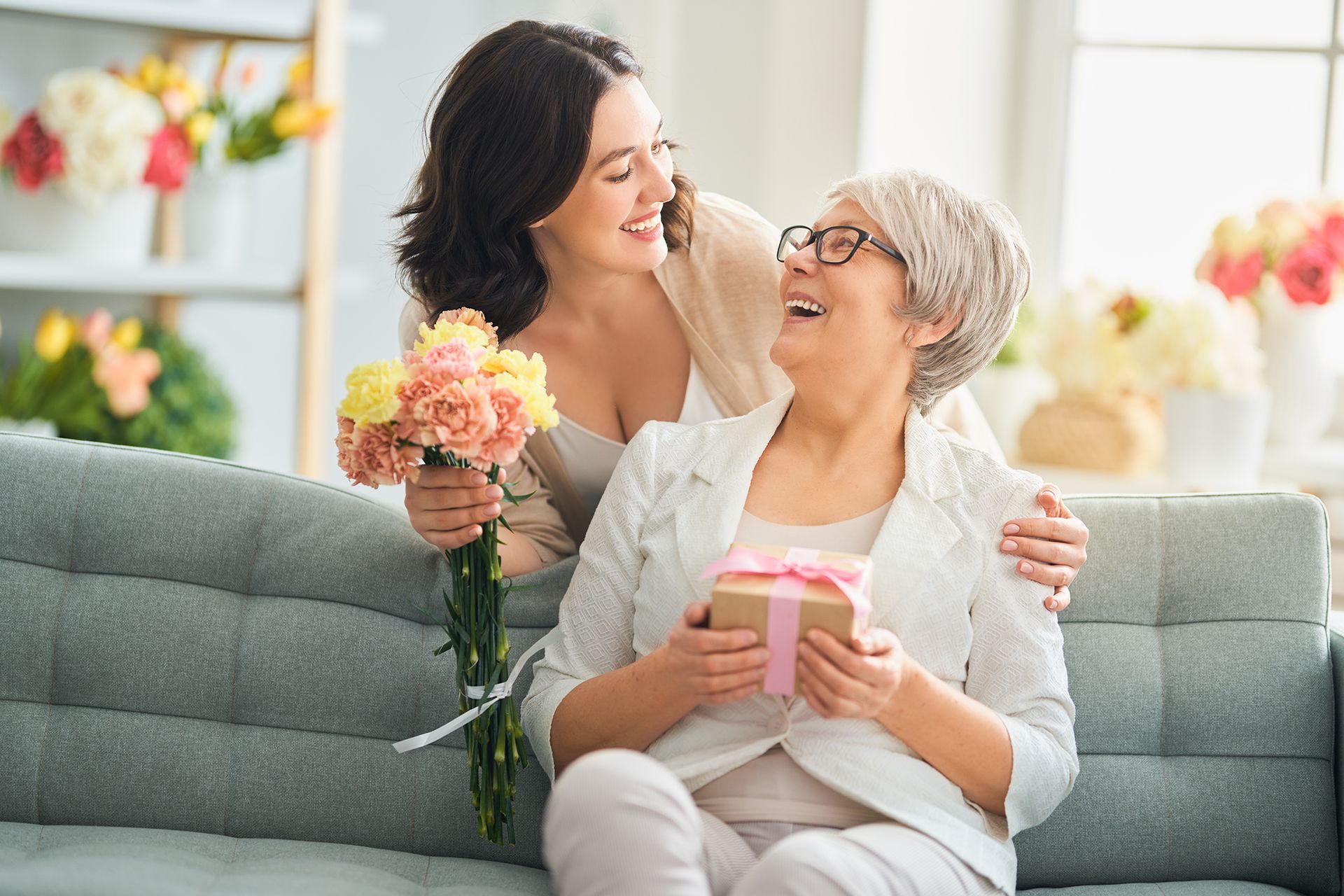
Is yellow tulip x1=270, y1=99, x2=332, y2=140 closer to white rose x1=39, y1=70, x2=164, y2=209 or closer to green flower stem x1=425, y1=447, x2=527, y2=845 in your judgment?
white rose x1=39, y1=70, x2=164, y2=209

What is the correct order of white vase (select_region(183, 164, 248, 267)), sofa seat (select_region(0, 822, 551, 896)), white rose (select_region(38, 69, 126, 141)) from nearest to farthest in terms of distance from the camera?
sofa seat (select_region(0, 822, 551, 896)) < white rose (select_region(38, 69, 126, 141)) < white vase (select_region(183, 164, 248, 267))

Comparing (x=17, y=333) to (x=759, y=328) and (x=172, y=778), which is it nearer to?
(x=172, y=778)

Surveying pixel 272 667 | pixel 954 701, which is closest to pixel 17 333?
pixel 272 667

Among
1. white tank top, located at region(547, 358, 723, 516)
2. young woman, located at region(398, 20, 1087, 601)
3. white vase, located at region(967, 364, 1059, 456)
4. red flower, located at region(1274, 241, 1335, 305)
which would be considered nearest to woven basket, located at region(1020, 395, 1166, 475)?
white vase, located at region(967, 364, 1059, 456)

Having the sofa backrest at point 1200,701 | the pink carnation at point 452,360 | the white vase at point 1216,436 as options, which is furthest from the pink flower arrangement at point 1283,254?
the pink carnation at point 452,360

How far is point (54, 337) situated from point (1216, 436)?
269cm

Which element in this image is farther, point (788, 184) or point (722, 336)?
point (788, 184)

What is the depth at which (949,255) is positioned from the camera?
65.1 inches

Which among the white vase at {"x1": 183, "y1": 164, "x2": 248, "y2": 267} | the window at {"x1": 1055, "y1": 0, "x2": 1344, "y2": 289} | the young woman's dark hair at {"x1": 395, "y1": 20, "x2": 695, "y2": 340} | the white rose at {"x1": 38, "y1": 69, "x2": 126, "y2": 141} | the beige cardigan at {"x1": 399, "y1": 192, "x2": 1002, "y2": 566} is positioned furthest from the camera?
the window at {"x1": 1055, "y1": 0, "x2": 1344, "y2": 289}

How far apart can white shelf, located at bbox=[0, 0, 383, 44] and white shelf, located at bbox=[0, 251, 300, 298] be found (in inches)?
22.8

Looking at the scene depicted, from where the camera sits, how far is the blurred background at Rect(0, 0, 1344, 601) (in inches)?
115

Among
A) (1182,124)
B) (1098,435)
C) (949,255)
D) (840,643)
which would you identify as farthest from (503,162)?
(1182,124)

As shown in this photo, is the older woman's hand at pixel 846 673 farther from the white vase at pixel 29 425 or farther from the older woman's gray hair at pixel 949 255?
the white vase at pixel 29 425

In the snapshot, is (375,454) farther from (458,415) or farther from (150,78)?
(150,78)
